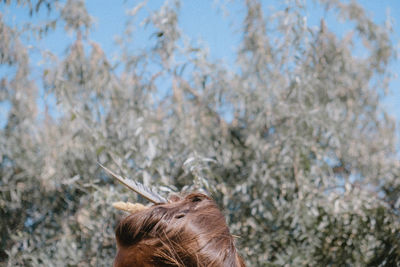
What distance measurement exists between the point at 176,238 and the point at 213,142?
114 inches

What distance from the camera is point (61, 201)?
4086 mm

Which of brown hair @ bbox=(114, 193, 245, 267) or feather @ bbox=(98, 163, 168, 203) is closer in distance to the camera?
brown hair @ bbox=(114, 193, 245, 267)

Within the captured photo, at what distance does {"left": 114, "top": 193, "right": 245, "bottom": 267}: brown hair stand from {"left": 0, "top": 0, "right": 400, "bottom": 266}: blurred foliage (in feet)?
6.87

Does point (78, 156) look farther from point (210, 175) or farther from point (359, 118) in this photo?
point (359, 118)

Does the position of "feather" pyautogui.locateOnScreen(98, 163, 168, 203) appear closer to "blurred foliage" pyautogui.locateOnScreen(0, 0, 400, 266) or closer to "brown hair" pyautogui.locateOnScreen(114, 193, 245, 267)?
"brown hair" pyautogui.locateOnScreen(114, 193, 245, 267)

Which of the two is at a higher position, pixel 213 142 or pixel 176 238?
pixel 176 238

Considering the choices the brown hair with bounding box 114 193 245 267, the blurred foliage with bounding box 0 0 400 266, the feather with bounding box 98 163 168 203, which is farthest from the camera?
the blurred foliage with bounding box 0 0 400 266

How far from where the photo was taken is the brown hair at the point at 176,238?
97cm

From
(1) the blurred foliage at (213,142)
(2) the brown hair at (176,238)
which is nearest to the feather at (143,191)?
(2) the brown hair at (176,238)

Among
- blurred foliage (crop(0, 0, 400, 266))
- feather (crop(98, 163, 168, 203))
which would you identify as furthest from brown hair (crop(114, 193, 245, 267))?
blurred foliage (crop(0, 0, 400, 266))

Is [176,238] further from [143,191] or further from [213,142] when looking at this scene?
[213,142]

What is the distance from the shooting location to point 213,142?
12.7 ft

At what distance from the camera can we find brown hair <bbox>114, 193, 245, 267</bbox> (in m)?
0.97

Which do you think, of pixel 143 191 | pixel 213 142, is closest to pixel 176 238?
pixel 143 191
